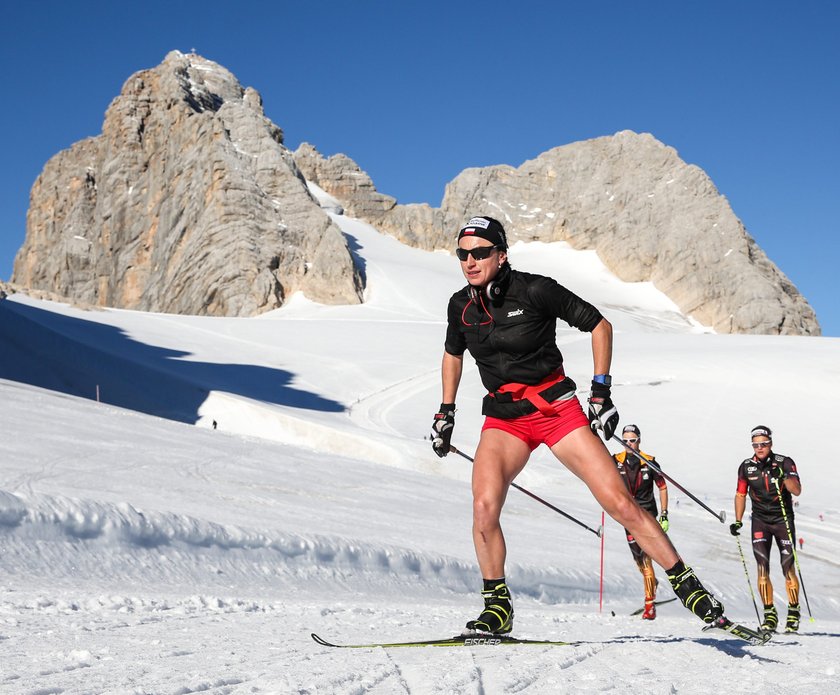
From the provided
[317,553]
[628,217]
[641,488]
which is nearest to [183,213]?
[628,217]

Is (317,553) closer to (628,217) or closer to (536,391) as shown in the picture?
(536,391)

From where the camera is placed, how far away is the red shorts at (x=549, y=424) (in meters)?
4.37

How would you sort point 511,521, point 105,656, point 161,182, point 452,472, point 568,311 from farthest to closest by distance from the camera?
point 161,182, point 452,472, point 511,521, point 568,311, point 105,656

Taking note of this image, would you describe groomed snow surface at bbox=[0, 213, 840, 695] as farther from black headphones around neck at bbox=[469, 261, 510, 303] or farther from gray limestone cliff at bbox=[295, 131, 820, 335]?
gray limestone cliff at bbox=[295, 131, 820, 335]

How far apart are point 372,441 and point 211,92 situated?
9512 centimetres

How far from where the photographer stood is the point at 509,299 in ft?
14.7

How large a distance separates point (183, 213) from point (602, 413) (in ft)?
277

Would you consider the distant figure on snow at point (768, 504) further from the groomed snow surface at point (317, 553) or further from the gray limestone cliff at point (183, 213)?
the gray limestone cliff at point (183, 213)

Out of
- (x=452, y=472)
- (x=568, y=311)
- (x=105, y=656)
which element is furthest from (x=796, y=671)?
(x=452, y=472)

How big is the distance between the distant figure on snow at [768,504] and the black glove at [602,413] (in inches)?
189

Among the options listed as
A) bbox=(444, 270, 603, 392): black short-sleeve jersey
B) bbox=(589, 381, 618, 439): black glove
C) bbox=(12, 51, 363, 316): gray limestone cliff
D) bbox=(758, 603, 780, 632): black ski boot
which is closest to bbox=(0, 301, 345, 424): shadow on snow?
bbox=(758, 603, 780, 632): black ski boot

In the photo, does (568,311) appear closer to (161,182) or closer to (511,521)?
(511,521)

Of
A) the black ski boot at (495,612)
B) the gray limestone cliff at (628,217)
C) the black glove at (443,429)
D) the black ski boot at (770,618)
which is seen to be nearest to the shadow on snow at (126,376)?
the black ski boot at (770,618)

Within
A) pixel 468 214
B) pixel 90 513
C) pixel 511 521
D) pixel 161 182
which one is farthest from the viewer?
pixel 468 214
